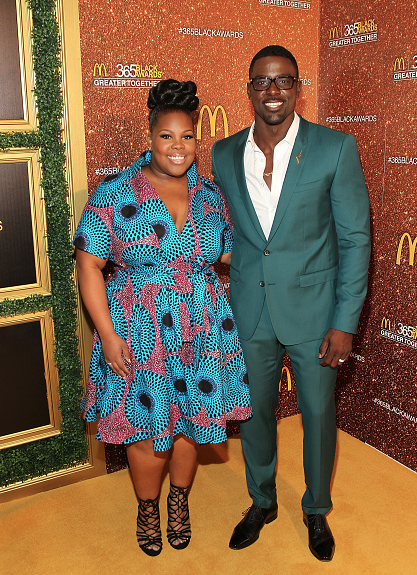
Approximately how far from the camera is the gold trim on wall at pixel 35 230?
2.54m

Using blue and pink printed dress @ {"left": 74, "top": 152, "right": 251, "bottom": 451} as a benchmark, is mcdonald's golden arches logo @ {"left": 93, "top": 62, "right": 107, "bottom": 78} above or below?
above

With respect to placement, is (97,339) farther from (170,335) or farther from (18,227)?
(18,227)

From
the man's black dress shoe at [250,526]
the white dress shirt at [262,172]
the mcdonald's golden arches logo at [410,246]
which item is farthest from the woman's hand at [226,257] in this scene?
the man's black dress shoe at [250,526]

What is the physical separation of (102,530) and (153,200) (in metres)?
1.43

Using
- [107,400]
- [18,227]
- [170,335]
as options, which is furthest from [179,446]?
[18,227]

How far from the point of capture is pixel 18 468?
2.79 meters

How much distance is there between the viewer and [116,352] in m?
2.17

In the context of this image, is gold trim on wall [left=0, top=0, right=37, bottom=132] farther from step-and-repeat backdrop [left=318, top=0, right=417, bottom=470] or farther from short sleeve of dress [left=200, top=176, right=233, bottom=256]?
step-and-repeat backdrop [left=318, top=0, right=417, bottom=470]

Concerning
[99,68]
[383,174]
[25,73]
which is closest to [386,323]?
[383,174]

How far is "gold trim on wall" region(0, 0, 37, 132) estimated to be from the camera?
7.95ft

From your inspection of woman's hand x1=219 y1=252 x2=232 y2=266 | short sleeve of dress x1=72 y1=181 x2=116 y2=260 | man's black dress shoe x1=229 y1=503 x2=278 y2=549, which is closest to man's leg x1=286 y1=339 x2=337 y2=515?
man's black dress shoe x1=229 y1=503 x2=278 y2=549

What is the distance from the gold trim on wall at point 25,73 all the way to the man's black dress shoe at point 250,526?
186 cm

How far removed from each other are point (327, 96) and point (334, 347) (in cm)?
158

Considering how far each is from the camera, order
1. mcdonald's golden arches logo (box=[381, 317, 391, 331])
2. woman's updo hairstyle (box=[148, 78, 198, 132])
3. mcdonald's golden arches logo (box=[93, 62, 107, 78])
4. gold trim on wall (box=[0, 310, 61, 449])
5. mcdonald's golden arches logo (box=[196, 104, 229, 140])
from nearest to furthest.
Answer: woman's updo hairstyle (box=[148, 78, 198, 132]) → mcdonald's golden arches logo (box=[93, 62, 107, 78]) → gold trim on wall (box=[0, 310, 61, 449]) → mcdonald's golden arches logo (box=[196, 104, 229, 140]) → mcdonald's golden arches logo (box=[381, 317, 391, 331])
